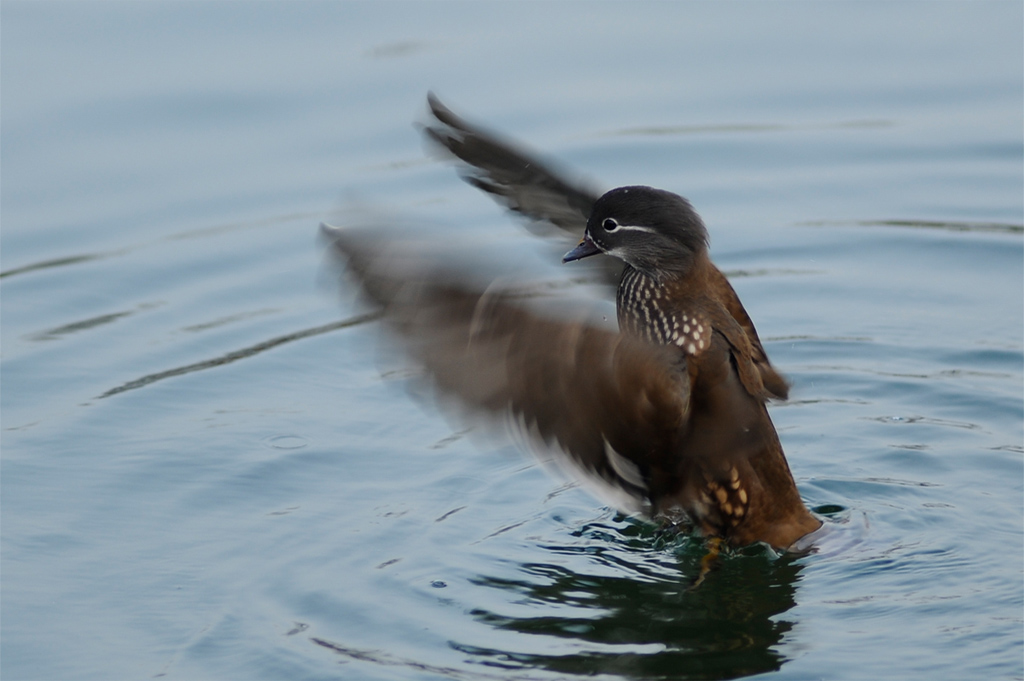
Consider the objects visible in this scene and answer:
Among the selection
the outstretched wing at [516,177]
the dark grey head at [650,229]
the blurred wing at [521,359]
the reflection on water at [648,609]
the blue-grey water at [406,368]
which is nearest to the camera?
the blurred wing at [521,359]

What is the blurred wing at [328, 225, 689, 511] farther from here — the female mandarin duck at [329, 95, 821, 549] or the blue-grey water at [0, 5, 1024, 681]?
the blue-grey water at [0, 5, 1024, 681]

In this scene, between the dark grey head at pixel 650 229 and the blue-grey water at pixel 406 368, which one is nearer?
the blue-grey water at pixel 406 368

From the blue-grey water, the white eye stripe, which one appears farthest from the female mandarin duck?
the blue-grey water

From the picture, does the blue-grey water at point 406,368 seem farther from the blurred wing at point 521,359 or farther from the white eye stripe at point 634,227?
the white eye stripe at point 634,227

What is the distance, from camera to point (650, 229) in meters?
5.99

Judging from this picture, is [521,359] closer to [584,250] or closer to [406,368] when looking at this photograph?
[406,368]

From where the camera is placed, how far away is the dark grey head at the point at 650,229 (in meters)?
5.95

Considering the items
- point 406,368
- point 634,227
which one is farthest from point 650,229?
point 406,368

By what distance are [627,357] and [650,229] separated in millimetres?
977

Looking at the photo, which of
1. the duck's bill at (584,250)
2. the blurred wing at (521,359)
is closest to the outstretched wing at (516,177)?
the duck's bill at (584,250)

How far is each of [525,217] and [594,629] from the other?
7.31 ft

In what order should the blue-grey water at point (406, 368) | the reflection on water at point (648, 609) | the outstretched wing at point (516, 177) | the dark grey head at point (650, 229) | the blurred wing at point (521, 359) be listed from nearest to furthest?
the blurred wing at point (521, 359), the reflection on water at point (648, 609), the blue-grey water at point (406, 368), the dark grey head at point (650, 229), the outstretched wing at point (516, 177)

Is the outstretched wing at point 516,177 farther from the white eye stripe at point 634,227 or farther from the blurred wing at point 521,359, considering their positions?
the blurred wing at point 521,359

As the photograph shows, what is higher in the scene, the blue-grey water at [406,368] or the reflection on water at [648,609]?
the blue-grey water at [406,368]
